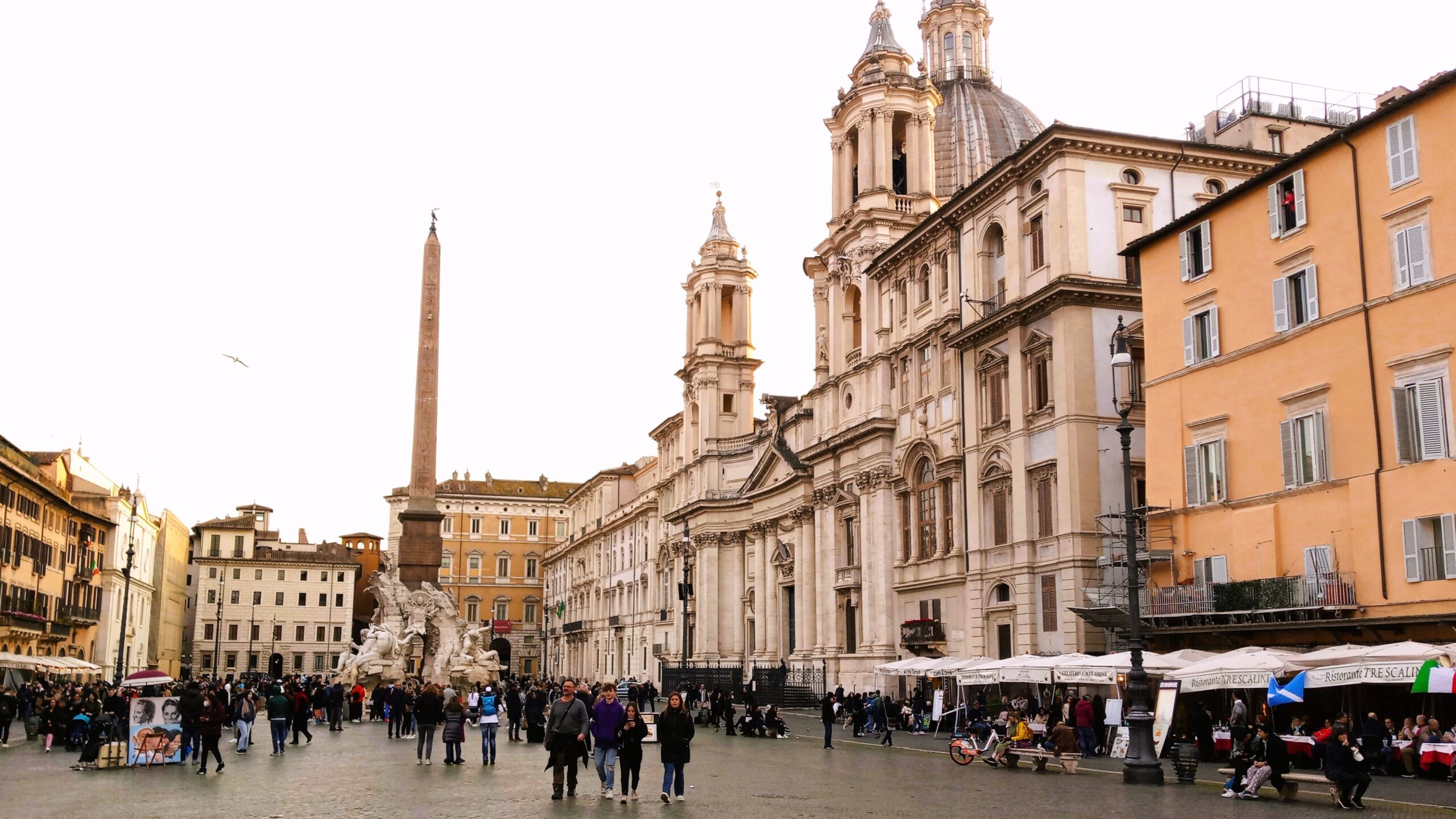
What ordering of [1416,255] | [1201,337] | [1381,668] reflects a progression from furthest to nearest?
[1201,337], [1416,255], [1381,668]

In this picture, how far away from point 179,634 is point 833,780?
91195mm

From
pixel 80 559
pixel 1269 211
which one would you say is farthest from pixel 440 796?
pixel 80 559

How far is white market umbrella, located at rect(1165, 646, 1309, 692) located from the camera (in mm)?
23736

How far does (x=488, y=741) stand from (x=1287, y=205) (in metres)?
19.5

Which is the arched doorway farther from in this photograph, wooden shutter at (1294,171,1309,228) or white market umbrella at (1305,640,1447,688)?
white market umbrella at (1305,640,1447,688)

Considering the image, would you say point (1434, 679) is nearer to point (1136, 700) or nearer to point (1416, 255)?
point (1136, 700)

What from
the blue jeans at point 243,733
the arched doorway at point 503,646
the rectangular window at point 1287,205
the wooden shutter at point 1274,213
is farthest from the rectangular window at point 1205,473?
the arched doorway at point 503,646

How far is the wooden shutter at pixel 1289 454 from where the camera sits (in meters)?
27.7

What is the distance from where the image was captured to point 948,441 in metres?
42.8

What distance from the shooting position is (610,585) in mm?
92812

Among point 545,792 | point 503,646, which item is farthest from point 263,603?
point 545,792

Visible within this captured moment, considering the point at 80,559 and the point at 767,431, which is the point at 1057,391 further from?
the point at 80,559

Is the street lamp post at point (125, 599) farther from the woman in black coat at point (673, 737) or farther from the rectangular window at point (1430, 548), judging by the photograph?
the rectangular window at point (1430, 548)

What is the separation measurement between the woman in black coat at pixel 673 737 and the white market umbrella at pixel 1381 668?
11.6 meters
